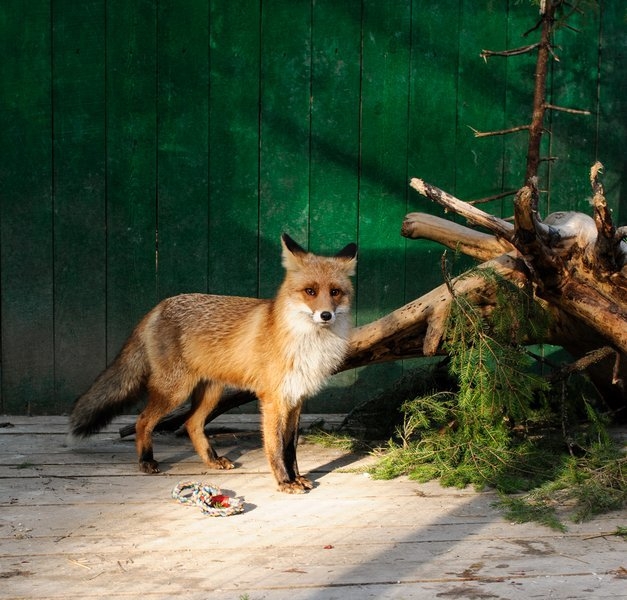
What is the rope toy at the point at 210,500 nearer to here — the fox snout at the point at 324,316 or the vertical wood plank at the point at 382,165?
the fox snout at the point at 324,316

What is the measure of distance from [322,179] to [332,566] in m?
3.23

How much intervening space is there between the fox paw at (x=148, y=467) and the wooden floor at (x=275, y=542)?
47 mm

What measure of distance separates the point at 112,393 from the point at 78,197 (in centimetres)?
163

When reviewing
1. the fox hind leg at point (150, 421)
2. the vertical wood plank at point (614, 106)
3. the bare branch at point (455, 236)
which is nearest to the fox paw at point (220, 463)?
the fox hind leg at point (150, 421)

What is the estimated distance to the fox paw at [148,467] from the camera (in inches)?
182

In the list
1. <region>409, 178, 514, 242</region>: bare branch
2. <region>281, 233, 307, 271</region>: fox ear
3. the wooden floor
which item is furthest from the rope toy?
<region>409, 178, 514, 242</region>: bare branch

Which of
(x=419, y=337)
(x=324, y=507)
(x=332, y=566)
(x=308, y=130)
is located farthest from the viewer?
(x=308, y=130)

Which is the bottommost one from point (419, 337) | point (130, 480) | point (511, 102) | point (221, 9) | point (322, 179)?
point (130, 480)

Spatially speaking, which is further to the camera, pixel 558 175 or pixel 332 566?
pixel 558 175

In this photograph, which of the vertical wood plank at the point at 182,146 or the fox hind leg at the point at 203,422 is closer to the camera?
the fox hind leg at the point at 203,422

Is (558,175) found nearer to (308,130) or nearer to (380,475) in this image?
(308,130)

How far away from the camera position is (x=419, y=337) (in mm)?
4922

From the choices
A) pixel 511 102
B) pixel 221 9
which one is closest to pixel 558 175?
pixel 511 102

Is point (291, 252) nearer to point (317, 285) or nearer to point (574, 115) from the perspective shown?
point (317, 285)
